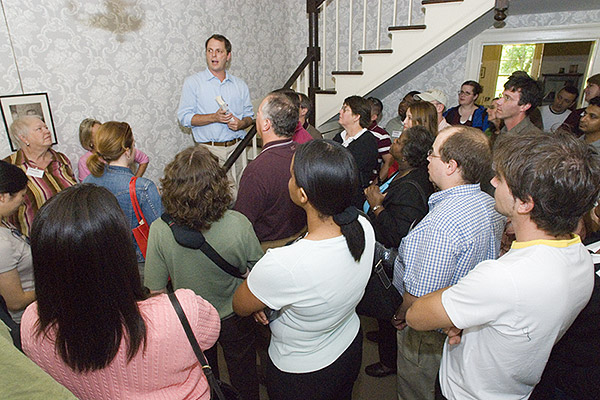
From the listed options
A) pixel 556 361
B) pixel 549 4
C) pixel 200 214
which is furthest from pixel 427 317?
pixel 549 4

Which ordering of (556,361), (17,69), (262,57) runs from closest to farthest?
(556,361) < (17,69) < (262,57)

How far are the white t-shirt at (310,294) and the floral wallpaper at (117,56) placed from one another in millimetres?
2505

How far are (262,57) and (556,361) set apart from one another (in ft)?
14.3

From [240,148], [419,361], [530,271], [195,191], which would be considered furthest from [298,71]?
[530,271]

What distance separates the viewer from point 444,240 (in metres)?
1.24

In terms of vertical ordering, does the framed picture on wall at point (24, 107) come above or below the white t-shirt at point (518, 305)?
above

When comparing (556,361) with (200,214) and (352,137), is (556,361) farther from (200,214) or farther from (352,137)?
(352,137)

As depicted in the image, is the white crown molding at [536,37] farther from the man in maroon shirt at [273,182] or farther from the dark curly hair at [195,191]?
the dark curly hair at [195,191]

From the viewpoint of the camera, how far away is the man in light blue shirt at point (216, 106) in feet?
10.3

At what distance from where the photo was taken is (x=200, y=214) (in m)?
1.29

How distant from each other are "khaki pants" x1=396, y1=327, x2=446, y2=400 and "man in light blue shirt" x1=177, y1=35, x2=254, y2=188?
2107 mm

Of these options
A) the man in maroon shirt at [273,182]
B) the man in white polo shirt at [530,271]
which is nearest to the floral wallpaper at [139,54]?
the man in maroon shirt at [273,182]

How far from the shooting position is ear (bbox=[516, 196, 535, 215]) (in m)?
0.89

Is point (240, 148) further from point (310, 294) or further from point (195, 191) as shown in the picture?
point (310, 294)
